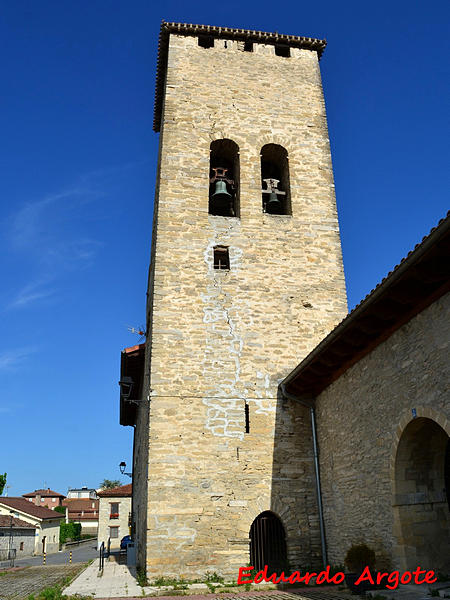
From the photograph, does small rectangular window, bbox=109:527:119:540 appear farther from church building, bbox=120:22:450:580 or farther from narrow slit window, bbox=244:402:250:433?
narrow slit window, bbox=244:402:250:433

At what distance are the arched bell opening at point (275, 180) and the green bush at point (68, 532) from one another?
38638 millimetres

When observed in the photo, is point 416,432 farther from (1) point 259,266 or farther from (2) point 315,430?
(1) point 259,266

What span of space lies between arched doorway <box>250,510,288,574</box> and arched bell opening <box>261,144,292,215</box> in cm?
733

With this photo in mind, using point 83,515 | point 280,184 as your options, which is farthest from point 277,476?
point 83,515

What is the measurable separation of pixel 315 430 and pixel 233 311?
10.2 feet

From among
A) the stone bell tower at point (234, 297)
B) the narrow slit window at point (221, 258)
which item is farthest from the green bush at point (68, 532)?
the narrow slit window at point (221, 258)

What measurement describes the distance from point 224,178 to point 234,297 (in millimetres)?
3613

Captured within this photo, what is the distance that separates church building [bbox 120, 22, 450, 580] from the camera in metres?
8.16

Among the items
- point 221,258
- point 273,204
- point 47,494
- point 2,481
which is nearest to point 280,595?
point 221,258

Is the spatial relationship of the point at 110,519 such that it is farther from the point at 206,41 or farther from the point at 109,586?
the point at 206,41

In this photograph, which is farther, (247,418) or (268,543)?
(247,418)

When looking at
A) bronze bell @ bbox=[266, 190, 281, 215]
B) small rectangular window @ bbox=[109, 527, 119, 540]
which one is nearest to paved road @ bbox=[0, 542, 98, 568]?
small rectangular window @ bbox=[109, 527, 119, 540]

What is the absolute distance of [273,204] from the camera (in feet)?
42.7

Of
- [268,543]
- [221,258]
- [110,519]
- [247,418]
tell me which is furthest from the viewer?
[110,519]
